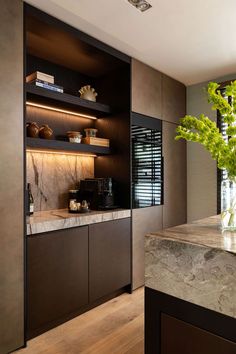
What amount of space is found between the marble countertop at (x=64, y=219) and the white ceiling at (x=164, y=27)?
172 cm

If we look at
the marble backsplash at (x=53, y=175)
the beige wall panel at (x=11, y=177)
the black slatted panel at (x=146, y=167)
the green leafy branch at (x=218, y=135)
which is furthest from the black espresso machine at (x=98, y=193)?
the green leafy branch at (x=218, y=135)

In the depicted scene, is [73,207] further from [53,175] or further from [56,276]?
[56,276]

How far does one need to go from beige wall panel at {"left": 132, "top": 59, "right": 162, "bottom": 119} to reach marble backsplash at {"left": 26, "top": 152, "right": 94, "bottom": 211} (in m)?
0.91

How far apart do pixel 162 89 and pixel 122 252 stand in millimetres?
2106

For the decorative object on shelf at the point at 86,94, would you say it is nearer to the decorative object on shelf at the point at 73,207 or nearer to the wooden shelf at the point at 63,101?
the wooden shelf at the point at 63,101

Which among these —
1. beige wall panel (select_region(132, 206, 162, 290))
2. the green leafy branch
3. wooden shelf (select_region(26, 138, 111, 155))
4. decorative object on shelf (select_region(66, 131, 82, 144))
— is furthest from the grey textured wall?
the green leafy branch

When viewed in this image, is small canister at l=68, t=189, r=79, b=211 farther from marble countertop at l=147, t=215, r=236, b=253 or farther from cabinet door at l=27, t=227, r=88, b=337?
marble countertop at l=147, t=215, r=236, b=253

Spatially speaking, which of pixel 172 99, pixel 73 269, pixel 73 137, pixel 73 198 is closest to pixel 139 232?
pixel 73 198

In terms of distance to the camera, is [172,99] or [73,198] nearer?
[73,198]

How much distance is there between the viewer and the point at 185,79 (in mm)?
3723

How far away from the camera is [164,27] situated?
2.42 meters

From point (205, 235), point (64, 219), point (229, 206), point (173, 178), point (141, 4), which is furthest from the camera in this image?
point (173, 178)

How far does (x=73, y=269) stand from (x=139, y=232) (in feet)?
3.21

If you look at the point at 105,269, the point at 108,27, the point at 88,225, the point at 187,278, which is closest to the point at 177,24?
the point at 108,27
